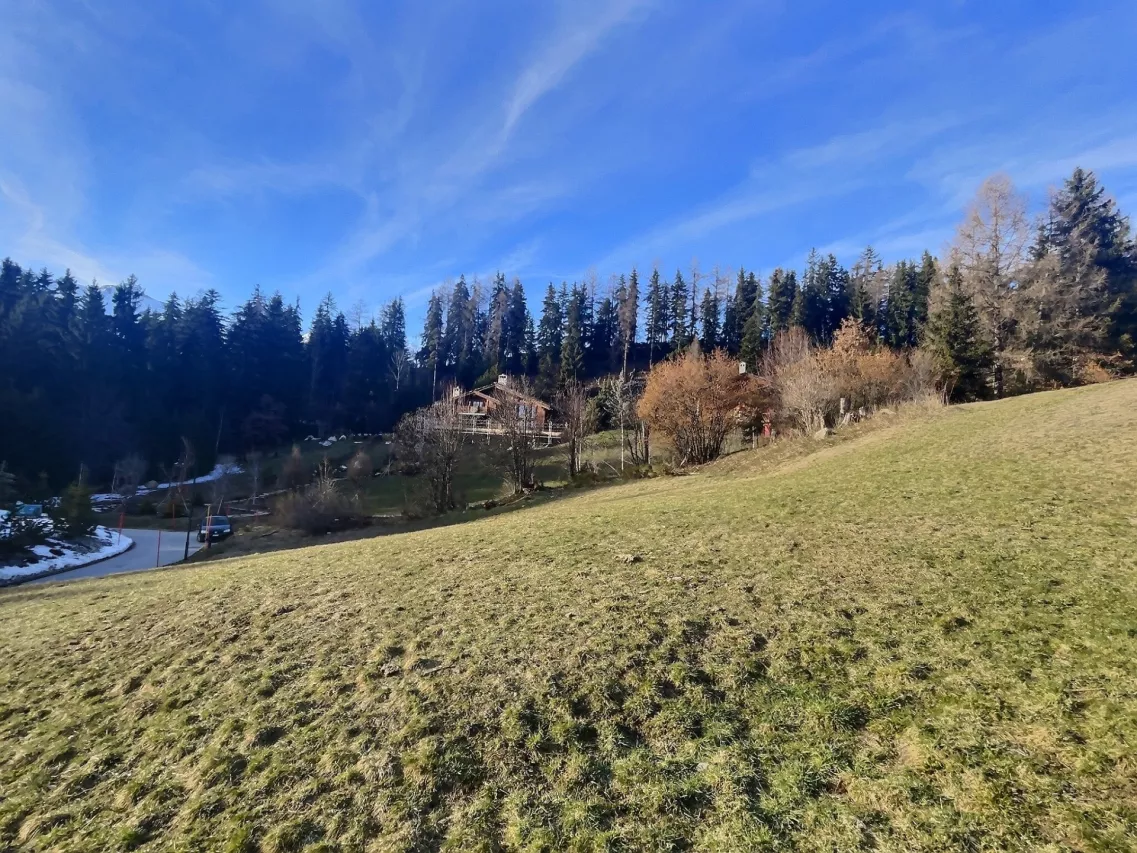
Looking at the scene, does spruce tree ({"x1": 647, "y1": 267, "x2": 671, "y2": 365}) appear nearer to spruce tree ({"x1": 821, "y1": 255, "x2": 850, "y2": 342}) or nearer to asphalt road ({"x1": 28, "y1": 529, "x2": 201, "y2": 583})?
spruce tree ({"x1": 821, "y1": 255, "x2": 850, "y2": 342})

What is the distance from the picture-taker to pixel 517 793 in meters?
3.99

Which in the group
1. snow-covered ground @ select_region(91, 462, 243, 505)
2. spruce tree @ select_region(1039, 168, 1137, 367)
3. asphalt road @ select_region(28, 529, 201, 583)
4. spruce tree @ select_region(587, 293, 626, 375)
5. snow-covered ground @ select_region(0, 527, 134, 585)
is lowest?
asphalt road @ select_region(28, 529, 201, 583)

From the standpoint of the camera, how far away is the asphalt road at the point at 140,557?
838 inches

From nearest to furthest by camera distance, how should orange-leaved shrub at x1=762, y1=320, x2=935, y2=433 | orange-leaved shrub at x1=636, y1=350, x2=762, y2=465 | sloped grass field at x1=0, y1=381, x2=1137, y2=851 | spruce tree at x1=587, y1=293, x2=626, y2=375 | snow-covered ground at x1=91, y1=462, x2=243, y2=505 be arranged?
sloped grass field at x1=0, y1=381, x2=1137, y2=851 < orange-leaved shrub at x1=762, y1=320, x2=935, y2=433 < orange-leaved shrub at x1=636, y1=350, x2=762, y2=465 < snow-covered ground at x1=91, y1=462, x2=243, y2=505 < spruce tree at x1=587, y1=293, x2=626, y2=375

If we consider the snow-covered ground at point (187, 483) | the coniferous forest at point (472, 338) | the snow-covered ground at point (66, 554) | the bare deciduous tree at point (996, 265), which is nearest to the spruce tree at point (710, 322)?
the coniferous forest at point (472, 338)

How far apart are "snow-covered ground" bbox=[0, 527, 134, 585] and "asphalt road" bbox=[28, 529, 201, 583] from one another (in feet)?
1.40

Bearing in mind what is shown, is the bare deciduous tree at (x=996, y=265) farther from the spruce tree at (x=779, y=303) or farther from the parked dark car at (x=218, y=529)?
the parked dark car at (x=218, y=529)

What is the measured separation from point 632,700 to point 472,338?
80356 millimetres

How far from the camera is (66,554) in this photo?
24.2 metres

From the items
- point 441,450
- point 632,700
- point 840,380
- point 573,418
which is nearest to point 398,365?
point 573,418

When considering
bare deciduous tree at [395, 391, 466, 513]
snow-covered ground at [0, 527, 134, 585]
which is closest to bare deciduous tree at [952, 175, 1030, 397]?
bare deciduous tree at [395, 391, 466, 513]

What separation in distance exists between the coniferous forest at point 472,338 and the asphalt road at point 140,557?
1893 centimetres

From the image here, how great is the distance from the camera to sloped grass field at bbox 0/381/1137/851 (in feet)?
12.0

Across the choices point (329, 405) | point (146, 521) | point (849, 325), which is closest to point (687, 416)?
point (849, 325)
